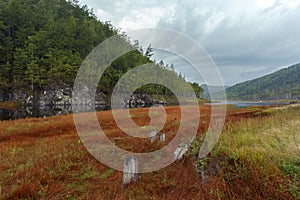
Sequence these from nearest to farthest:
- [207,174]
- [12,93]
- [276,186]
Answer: [276,186] → [207,174] → [12,93]

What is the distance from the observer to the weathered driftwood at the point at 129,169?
17.6 ft

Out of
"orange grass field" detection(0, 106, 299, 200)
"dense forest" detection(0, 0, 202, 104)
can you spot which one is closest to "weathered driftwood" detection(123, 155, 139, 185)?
"orange grass field" detection(0, 106, 299, 200)

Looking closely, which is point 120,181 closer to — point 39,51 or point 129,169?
point 129,169

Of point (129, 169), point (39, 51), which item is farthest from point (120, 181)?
point (39, 51)

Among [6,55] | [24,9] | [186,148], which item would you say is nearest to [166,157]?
[186,148]

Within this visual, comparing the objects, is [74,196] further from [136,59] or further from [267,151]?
[136,59]

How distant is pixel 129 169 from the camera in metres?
5.45

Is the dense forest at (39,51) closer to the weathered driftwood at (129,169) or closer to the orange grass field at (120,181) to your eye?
the orange grass field at (120,181)

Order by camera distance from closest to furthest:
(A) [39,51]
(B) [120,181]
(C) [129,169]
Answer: (C) [129,169], (B) [120,181], (A) [39,51]

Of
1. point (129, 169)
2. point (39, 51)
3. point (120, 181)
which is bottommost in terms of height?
point (120, 181)

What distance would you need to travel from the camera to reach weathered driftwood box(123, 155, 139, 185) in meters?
5.38

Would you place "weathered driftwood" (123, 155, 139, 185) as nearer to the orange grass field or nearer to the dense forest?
the orange grass field

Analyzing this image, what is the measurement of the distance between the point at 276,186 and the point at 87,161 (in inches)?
255

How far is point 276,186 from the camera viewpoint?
4.37 meters
